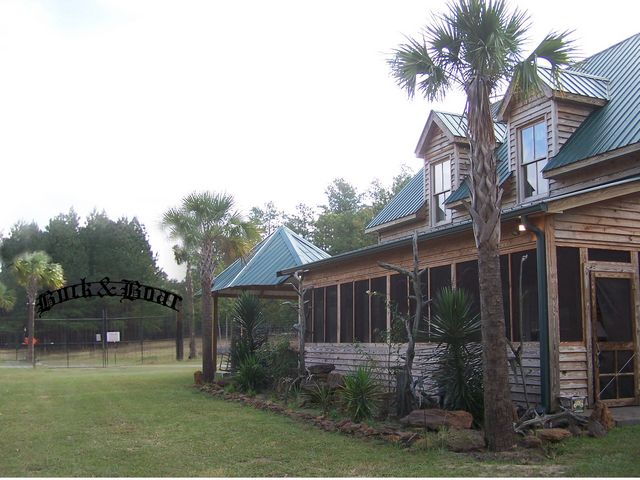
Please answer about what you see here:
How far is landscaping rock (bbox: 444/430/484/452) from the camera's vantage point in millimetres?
7680

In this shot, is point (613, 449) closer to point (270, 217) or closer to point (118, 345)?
point (118, 345)

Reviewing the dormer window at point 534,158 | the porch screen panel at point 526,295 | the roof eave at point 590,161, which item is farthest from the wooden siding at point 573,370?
the dormer window at point 534,158

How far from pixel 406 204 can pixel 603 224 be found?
369 inches

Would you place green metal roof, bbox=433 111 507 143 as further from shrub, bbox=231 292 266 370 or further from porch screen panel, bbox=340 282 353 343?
shrub, bbox=231 292 266 370

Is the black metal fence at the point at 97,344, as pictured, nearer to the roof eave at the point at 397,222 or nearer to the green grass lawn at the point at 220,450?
the roof eave at the point at 397,222

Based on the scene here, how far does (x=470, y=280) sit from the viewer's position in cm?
1158

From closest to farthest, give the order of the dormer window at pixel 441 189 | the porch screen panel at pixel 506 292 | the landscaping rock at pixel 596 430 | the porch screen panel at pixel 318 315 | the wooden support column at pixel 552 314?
1. the landscaping rock at pixel 596 430
2. the wooden support column at pixel 552 314
3. the porch screen panel at pixel 506 292
4. the porch screen panel at pixel 318 315
5. the dormer window at pixel 441 189

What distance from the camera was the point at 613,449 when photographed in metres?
7.53

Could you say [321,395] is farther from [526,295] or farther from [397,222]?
[397,222]

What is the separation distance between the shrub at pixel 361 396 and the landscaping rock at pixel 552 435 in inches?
115

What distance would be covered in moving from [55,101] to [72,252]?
37.6m

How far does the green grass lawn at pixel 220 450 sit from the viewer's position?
23.1ft

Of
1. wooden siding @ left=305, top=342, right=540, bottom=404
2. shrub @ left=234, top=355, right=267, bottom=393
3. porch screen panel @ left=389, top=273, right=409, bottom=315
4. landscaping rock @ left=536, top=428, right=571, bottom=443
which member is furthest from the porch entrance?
shrub @ left=234, top=355, right=267, bottom=393

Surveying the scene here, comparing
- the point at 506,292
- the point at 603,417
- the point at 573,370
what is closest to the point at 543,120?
the point at 506,292
